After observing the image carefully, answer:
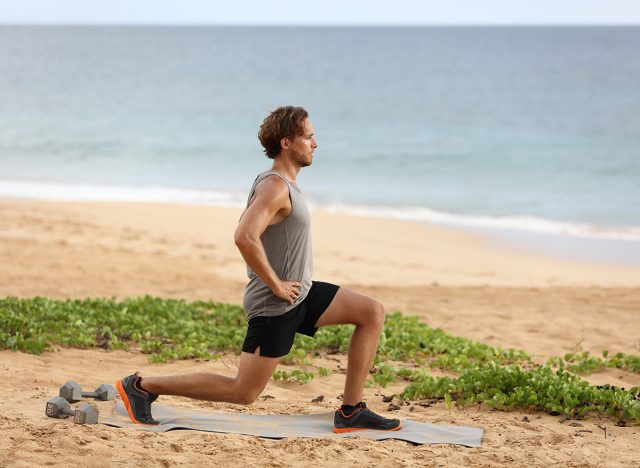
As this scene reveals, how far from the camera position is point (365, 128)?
4134 centimetres

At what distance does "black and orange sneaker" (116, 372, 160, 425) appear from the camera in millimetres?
5746

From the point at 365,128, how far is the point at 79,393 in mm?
35801

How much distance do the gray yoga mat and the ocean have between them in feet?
45.7

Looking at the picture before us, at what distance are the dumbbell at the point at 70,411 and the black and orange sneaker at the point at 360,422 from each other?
59.4 inches

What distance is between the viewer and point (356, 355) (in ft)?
18.6

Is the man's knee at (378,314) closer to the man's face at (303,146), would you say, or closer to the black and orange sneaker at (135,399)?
the man's face at (303,146)

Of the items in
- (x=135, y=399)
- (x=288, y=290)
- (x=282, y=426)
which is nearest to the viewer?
(x=288, y=290)

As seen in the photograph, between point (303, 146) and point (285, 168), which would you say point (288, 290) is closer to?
point (285, 168)

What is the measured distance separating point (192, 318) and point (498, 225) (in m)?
13.0

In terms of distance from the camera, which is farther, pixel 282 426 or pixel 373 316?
pixel 282 426

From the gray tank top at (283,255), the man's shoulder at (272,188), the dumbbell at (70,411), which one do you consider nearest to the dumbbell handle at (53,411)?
the dumbbell at (70,411)

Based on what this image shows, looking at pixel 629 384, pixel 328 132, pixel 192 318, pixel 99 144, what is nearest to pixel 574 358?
pixel 629 384

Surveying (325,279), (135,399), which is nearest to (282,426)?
(135,399)

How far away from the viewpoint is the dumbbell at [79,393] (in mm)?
6156
